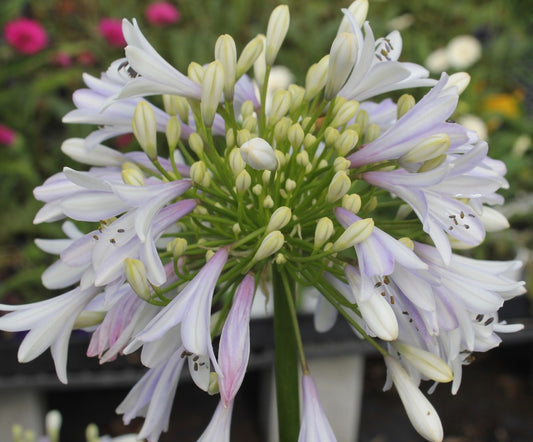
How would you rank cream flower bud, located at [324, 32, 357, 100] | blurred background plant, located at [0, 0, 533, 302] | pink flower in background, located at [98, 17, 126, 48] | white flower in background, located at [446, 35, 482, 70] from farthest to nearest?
1. white flower in background, located at [446, 35, 482, 70]
2. pink flower in background, located at [98, 17, 126, 48]
3. blurred background plant, located at [0, 0, 533, 302]
4. cream flower bud, located at [324, 32, 357, 100]

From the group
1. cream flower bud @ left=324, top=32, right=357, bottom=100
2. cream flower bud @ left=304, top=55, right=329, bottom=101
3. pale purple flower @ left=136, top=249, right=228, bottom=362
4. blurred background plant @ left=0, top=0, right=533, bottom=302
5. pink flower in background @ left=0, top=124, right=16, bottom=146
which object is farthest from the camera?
blurred background plant @ left=0, top=0, right=533, bottom=302

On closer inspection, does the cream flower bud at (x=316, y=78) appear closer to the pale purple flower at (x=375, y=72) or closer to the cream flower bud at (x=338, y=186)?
the pale purple flower at (x=375, y=72)

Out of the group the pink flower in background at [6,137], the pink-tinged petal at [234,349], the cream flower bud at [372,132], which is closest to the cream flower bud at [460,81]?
the cream flower bud at [372,132]

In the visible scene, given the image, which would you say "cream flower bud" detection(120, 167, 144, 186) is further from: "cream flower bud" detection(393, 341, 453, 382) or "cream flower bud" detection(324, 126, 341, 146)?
"cream flower bud" detection(393, 341, 453, 382)

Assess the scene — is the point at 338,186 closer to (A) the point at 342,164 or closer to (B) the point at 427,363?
(A) the point at 342,164

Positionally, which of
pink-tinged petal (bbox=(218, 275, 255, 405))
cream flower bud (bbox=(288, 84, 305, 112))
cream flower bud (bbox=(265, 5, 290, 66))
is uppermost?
cream flower bud (bbox=(265, 5, 290, 66))

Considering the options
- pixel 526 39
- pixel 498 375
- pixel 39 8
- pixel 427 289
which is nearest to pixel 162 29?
pixel 39 8

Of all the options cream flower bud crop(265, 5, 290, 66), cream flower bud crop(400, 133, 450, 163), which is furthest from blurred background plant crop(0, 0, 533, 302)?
cream flower bud crop(400, 133, 450, 163)
